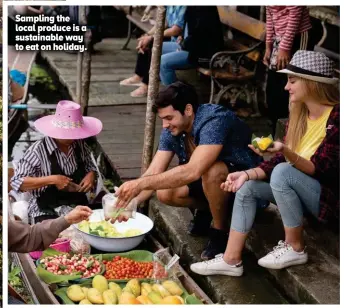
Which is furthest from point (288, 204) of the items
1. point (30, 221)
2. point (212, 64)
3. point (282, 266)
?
point (212, 64)

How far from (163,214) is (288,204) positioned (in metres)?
1.26

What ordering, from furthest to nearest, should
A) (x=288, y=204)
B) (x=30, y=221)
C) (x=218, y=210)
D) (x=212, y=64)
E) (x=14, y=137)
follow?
1. (x=14, y=137)
2. (x=212, y=64)
3. (x=30, y=221)
4. (x=218, y=210)
5. (x=288, y=204)

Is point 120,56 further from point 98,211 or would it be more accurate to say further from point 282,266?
point 282,266

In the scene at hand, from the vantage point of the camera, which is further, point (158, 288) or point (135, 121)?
point (135, 121)

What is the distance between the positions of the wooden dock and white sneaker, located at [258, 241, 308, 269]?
6.56 feet

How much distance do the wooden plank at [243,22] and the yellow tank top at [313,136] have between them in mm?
3143

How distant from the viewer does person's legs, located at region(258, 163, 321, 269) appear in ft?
12.9

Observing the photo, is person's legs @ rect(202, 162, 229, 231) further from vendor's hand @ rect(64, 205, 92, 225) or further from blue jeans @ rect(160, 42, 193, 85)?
blue jeans @ rect(160, 42, 193, 85)

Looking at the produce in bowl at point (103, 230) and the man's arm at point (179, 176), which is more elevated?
the man's arm at point (179, 176)

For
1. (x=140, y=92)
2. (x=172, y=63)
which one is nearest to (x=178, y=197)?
(x=172, y=63)

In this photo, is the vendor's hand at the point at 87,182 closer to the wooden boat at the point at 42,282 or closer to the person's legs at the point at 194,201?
the wooden boat at the point at 42,282

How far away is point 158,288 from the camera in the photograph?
13.5ft

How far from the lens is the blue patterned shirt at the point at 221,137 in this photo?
4184 millimetres

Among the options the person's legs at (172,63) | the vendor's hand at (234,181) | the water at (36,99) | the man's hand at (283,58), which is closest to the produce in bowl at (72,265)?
the vendor's hand at (234,181)
